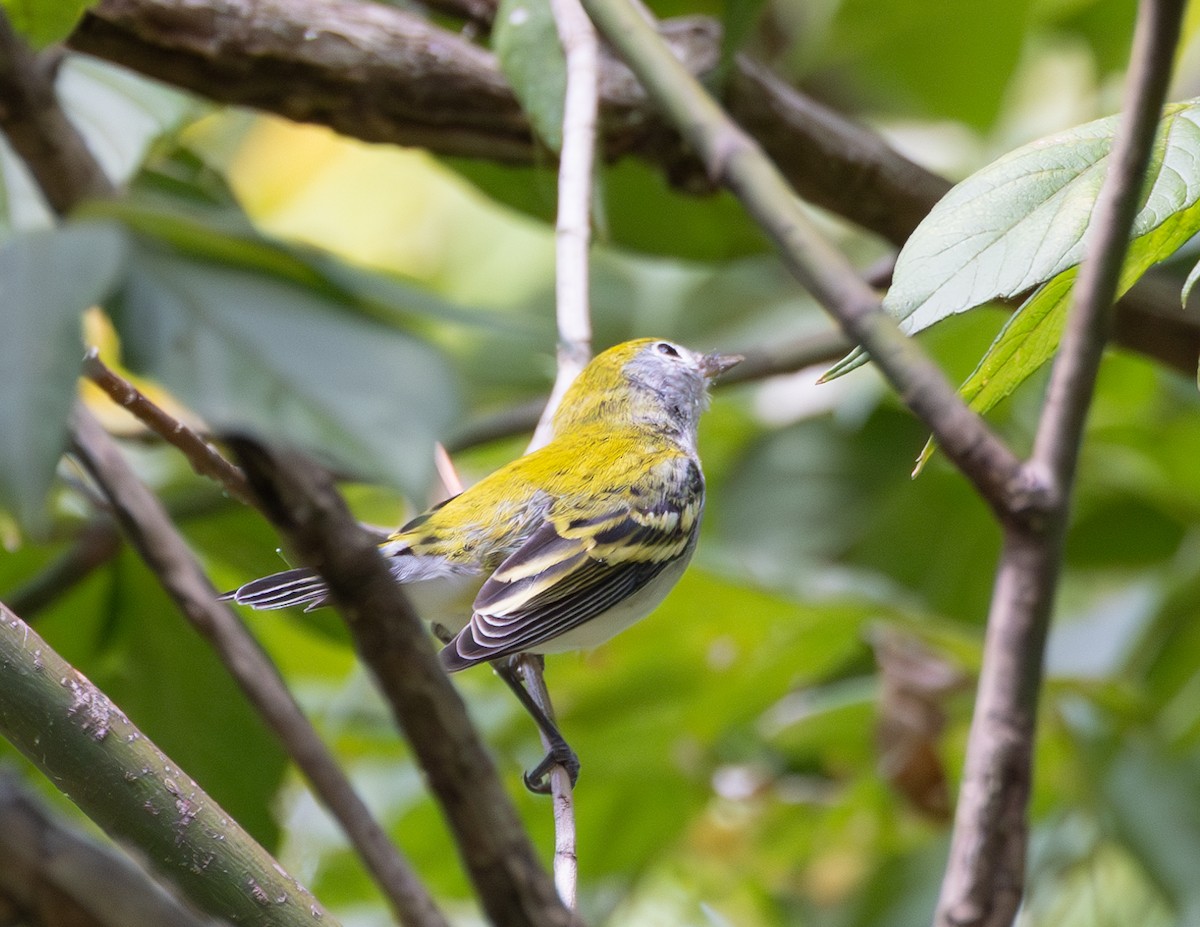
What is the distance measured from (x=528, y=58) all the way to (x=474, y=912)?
6.13ft

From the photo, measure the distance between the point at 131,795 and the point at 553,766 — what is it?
73cm

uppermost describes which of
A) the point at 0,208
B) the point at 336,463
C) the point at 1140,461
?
the point at 336,463

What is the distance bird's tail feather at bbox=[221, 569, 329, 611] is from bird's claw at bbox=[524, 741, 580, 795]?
13.2 inches

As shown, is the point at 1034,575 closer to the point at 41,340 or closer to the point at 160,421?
the point at 41,340

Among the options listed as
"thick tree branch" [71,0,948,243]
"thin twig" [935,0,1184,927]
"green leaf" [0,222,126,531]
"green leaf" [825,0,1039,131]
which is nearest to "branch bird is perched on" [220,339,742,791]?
"thick tree branch" [71,0,948,243]

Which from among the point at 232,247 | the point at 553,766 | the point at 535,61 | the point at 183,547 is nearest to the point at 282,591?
the point at 183,547

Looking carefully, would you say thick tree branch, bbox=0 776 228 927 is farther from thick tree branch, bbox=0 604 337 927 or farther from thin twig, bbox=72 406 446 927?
thin twig, bbox=72 406 446 927

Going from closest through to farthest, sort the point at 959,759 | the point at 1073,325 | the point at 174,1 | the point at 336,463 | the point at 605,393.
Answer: the point at 1073,325
the point at 336,463
the point at 174,1
the point at 605,393
the point at 959,759

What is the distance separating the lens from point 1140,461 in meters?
2.81

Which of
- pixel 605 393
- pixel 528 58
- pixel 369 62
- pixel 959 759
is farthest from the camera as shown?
pixel 959 759

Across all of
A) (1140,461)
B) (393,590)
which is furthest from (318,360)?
(1140,461)

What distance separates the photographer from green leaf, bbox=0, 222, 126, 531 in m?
0.79

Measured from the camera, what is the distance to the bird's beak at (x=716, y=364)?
2338mm

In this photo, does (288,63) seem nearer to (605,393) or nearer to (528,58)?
(528,58)
